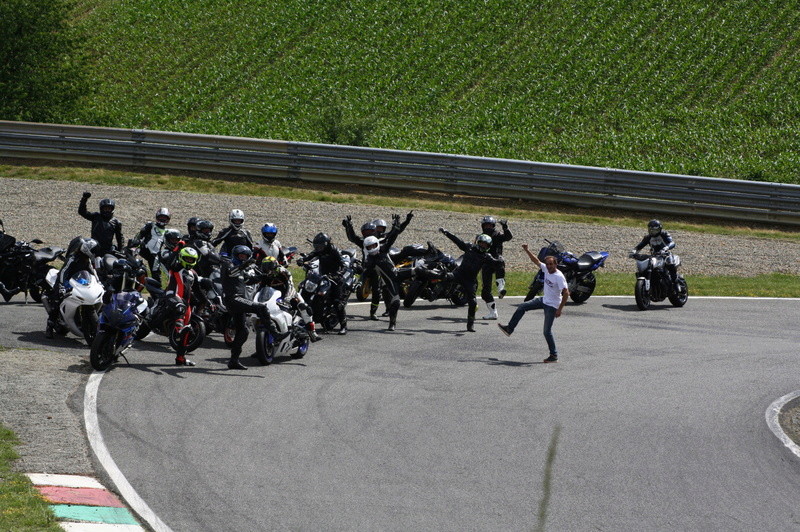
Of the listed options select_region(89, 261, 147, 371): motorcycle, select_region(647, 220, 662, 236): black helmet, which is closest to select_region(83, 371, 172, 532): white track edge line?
select_region(89, 261, 147, 371): motorcycle

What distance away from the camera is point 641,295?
19.7 meters

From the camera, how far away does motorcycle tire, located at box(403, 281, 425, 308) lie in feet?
63.7

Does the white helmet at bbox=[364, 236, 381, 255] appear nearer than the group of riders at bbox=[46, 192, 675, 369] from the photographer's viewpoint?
No

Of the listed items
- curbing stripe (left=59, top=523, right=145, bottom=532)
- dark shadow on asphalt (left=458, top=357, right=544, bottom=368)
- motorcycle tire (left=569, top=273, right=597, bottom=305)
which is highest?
motorcycle tire (left=569, top=273, right=597, bottom=305)

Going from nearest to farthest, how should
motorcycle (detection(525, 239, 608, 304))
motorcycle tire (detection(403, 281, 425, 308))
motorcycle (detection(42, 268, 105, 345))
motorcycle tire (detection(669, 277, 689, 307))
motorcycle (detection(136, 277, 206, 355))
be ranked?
motorcycle (detection(136, 277, 206, 355)), motorcycle (detection(42, 268, 105, 345)), motorcycle tire (detection(403, 281, 425, 308)), motorcycle tire (detection(669, 277, 689, 307)), motorcycle (detection(525, 239, 608, 304))

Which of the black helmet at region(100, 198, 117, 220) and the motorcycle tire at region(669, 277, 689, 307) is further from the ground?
the black helmet at region(100, 198, 117, 220)

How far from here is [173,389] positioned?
42.0ft

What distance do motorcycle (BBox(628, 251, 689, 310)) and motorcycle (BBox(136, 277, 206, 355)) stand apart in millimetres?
9457

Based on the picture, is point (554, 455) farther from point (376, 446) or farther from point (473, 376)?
point (473, 376)

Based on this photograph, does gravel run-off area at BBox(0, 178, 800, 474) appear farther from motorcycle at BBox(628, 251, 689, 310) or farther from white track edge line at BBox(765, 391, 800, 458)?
white track edge line at BBox(765, 391, 800, 458)

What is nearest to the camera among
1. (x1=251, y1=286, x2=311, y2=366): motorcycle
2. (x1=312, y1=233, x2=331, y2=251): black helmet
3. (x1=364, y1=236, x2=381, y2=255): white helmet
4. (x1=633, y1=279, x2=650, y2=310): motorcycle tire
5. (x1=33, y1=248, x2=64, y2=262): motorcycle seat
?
(x1=251, y1=286, x2=311, y2=366): motorcycle

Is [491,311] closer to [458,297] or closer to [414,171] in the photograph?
[458,297]

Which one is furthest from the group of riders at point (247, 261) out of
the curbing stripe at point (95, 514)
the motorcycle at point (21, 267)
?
the curbing stripe at point (95, 514)

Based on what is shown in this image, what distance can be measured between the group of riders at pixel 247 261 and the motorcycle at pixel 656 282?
114 inches
